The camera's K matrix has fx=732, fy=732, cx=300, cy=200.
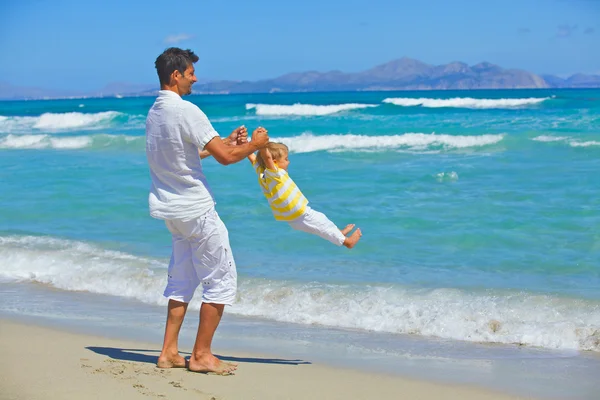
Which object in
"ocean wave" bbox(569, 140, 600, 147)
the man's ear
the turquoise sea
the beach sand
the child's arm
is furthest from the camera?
"ocean wave" bbox(569, 140, 600, 147)

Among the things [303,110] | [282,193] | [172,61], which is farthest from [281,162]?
[303,110]

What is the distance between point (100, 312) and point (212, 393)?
2.53 meters

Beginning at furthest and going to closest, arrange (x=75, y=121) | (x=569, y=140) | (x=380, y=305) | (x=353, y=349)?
(x=75, y=121) → (x=569, y=140) → (x=380, y=305) → (x=353, y=349)

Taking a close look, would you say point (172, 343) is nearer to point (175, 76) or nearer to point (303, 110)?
point (175, 76)

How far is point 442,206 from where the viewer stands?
34.3 ft

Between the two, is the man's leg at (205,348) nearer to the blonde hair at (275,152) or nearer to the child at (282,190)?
the child at (282,190)

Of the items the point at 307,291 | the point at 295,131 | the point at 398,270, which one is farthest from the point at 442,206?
the point at 295,131

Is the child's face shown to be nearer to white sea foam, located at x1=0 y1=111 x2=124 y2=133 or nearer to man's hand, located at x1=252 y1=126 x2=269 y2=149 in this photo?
man's hand, located at x1=252 y1=126 x2=269 y2=149

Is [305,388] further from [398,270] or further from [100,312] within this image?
[398,270]

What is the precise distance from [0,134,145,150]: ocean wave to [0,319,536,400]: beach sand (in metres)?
18.7

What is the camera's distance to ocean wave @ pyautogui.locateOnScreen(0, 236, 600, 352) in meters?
5.41

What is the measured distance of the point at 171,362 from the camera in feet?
14.1

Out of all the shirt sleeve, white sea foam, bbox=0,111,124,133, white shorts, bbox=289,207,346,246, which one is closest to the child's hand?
the shirt sleeve

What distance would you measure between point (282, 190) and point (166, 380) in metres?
1.32
